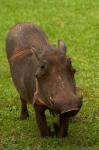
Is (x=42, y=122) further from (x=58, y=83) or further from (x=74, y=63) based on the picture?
(x=74, y=63)

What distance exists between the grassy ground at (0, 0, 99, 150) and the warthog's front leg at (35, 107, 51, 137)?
0.32 feet

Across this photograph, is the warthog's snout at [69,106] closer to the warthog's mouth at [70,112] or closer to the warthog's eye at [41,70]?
the warthog's mouth at [70,112]

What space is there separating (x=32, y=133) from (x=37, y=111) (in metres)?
0.74

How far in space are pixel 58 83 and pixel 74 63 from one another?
6049mm

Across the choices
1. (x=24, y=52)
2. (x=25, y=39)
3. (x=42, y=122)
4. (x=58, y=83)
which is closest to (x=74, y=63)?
(x=25, y=39)

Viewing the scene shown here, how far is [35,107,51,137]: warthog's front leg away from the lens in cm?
739

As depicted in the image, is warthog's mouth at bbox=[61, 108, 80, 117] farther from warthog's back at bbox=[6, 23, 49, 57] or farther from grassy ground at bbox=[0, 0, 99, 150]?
warthog's back at bbox=[6, 23, 49, 57]

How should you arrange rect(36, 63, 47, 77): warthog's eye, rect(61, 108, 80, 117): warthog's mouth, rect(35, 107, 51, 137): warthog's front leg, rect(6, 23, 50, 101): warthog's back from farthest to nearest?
rect(6, 23, 50, 101): warthog's back
rect(35, 107, 51, 137): warthog's front leg
rect(36, 63, 47, 77): warthog's eye
rect(61, 108, 80, 117): warthog's mouth

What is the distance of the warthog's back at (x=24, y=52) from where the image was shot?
301 inches

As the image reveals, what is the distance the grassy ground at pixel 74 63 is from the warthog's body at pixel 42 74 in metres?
0.33

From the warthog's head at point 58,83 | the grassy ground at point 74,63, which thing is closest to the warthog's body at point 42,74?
the warthog's head at point 58,83

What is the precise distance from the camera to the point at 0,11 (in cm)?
1739

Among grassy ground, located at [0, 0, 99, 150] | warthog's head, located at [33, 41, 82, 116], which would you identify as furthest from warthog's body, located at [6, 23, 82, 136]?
grassy ground, located at [0, 0, 99, 150]

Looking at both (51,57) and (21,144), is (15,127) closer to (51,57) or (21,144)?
(21,144)
